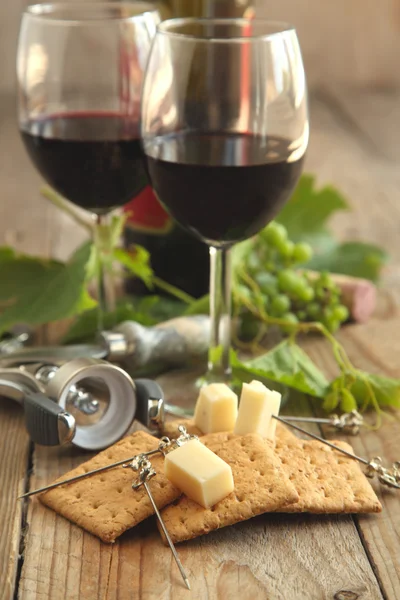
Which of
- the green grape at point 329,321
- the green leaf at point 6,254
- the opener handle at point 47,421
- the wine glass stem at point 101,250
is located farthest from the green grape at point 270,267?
the opener handle at point 47,421

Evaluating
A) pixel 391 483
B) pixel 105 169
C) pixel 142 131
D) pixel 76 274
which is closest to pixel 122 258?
pixel 76 274

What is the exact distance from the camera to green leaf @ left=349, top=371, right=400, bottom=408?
3.23ft

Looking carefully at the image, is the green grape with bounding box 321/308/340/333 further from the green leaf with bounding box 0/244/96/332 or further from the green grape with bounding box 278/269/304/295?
the green leaf with bounding box 0/244/96/332

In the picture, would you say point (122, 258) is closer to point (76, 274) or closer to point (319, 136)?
point (76, 274)

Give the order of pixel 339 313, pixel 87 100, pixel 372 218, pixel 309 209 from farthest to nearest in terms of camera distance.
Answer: pixel 372 218
pixel 309 209
pixel 339 313
pixel 87 100

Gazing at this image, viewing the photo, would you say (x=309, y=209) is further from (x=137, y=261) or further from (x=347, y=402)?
(x=347, y=402)

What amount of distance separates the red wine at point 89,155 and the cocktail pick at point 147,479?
377mm

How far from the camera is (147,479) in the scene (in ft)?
2.50

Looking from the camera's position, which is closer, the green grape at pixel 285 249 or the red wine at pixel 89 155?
the red wine at pixel 89 155

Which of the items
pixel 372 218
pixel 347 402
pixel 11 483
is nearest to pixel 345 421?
pixel 347 402

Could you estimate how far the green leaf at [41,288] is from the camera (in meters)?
1.09

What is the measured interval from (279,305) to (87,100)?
1.21ft

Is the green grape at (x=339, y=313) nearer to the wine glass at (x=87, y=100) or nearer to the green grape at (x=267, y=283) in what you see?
the green grape at (x=267, y=283)

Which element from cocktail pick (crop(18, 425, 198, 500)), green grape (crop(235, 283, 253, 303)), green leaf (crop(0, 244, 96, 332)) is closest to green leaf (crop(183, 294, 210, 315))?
green grape (crop(235, 283, 253, 303))
